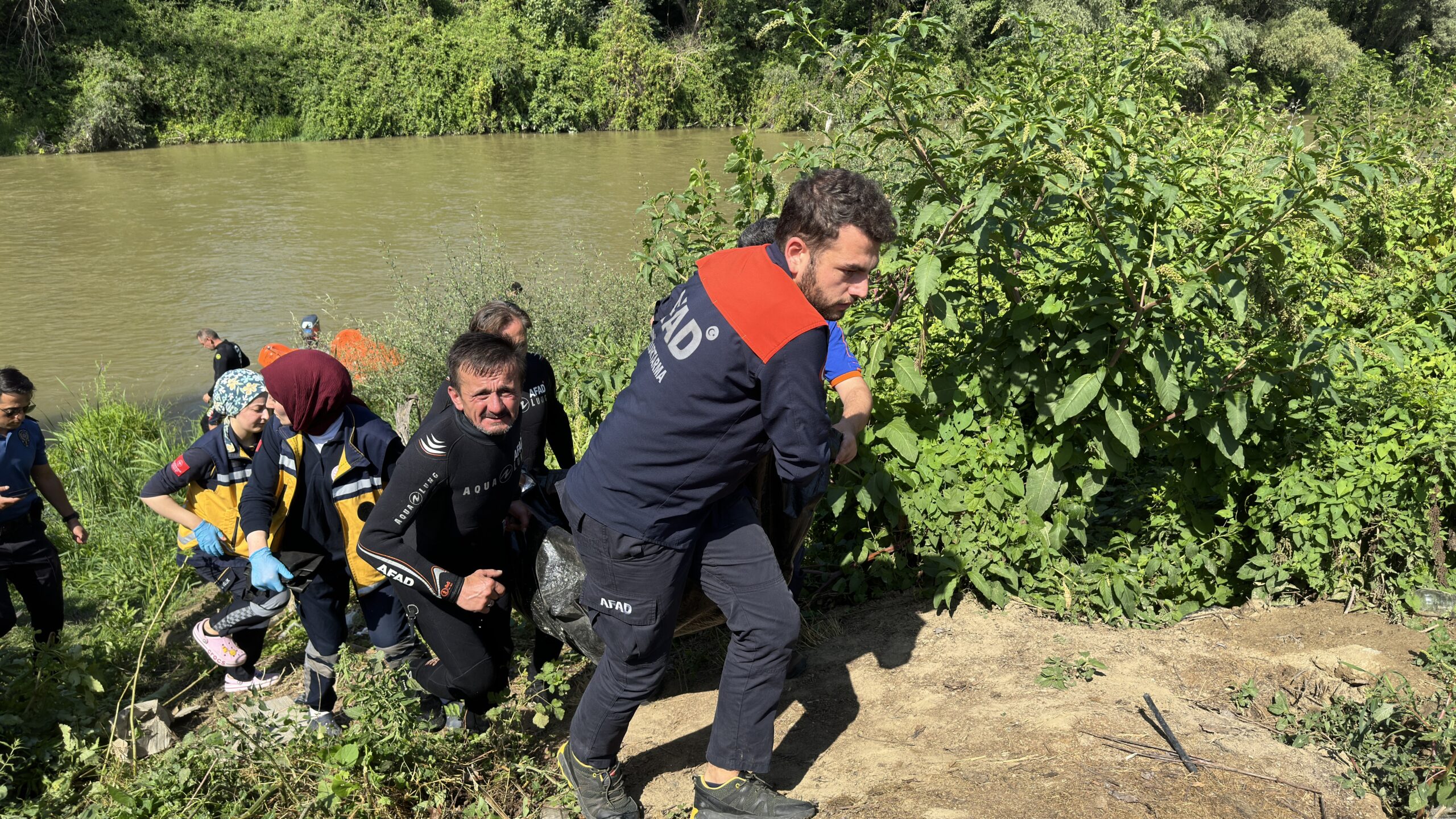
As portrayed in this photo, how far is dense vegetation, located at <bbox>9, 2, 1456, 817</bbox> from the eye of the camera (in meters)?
3.09

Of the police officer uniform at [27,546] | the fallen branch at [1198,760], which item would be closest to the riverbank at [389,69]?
the police officer uniform at [27,546]

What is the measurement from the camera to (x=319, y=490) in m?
3.59

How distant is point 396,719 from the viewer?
117 inches

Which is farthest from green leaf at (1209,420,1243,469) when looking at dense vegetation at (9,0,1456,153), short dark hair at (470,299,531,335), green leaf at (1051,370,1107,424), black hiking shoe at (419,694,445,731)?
dense vegetation at (9,0,1456,153)

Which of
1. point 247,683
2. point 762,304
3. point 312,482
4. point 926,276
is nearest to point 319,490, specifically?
point 312,482

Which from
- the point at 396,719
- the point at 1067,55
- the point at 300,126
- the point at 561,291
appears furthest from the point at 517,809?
the point at 300,126

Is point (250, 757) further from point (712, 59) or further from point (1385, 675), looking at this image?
point (712, 59)

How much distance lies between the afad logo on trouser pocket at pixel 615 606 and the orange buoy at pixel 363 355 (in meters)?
6.24

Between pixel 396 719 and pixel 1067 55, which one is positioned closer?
pixel 396 719

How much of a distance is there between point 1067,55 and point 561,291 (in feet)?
15.1

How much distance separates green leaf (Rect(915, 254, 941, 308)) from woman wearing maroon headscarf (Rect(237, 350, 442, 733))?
186 centimetres

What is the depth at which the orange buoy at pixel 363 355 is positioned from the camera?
8445 mm

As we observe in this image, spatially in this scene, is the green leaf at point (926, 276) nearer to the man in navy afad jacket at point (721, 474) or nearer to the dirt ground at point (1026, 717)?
the man in navy afad jacket at point (721, 474)

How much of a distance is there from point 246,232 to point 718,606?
1785 centimetres
